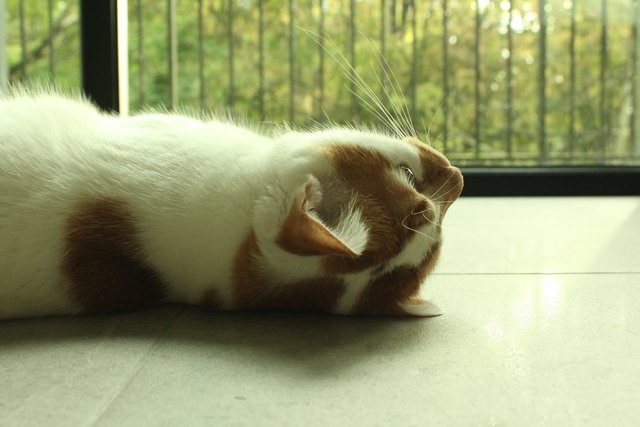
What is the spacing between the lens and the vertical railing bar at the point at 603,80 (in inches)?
117

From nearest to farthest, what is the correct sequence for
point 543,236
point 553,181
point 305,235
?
1. point 305,235
2. point 543,236
3. point 553,181

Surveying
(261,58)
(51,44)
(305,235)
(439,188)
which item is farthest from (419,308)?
(51,44)

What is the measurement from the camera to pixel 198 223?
1119 mm

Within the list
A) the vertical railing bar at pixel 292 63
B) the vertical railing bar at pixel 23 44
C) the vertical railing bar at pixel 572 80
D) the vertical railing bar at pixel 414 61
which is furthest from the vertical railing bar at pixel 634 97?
the vertical railing bar at pixel 23 44

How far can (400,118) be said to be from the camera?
1.41m

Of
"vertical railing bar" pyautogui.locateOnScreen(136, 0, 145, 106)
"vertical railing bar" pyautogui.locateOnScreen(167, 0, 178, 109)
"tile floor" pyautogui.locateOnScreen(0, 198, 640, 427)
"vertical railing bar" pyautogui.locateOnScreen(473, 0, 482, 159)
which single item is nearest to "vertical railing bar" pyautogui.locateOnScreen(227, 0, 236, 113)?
"vertical railing bar" pyautogui.locateOnScreen(167, 0, 178, 109)

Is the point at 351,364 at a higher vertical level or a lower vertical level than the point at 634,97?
lower

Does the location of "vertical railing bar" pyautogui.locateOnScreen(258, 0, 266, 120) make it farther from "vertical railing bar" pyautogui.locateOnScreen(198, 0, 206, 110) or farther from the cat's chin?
the cat's chin

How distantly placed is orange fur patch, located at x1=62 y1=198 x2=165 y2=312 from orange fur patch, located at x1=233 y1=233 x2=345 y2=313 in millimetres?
153

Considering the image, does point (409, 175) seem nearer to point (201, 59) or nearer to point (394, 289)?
point (394, 289)

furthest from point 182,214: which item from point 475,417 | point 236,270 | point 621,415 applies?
point 621,415

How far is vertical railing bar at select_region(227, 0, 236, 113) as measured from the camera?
3176mm

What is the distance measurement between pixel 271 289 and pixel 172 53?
2.31 m

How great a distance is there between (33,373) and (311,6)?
250 cm
